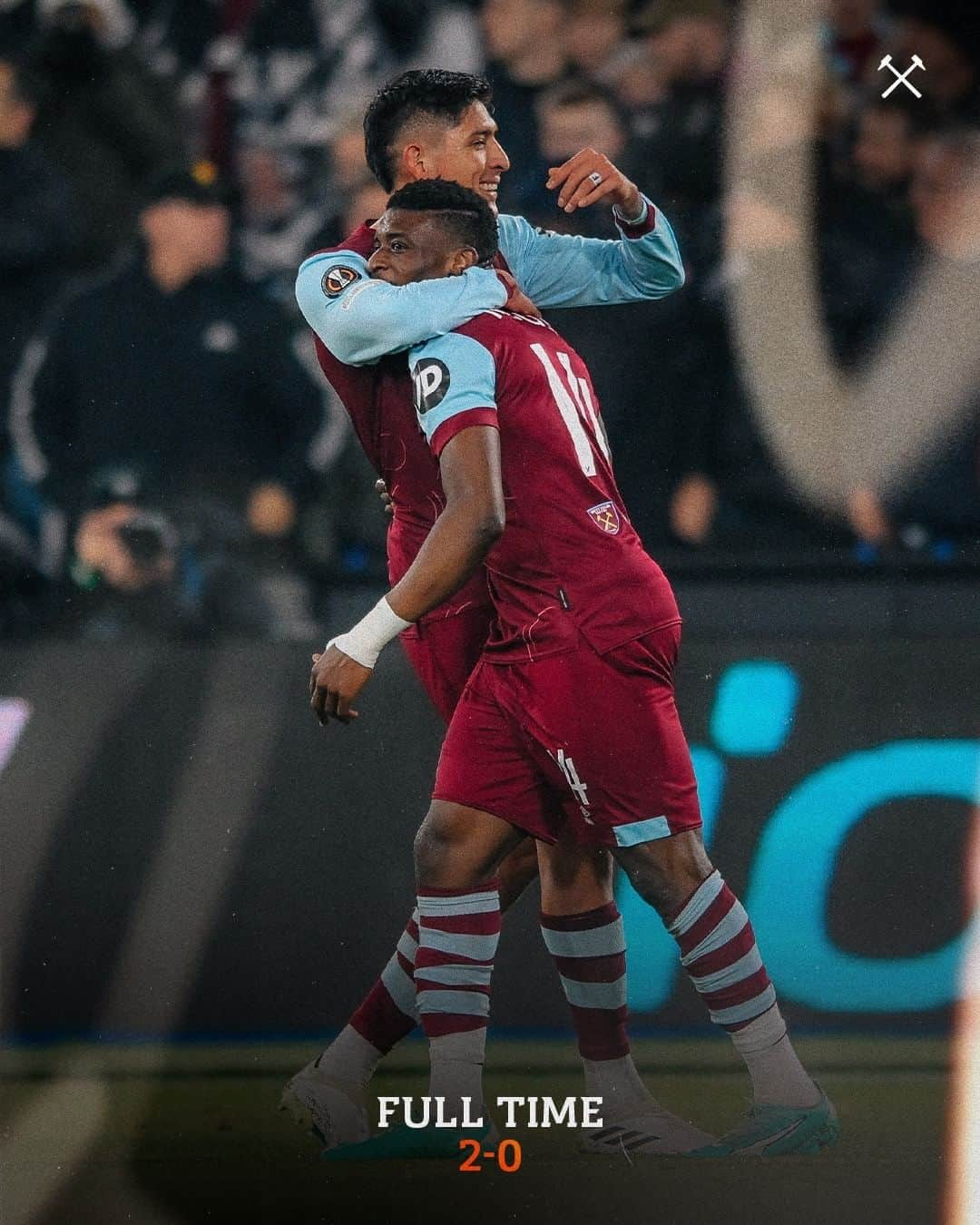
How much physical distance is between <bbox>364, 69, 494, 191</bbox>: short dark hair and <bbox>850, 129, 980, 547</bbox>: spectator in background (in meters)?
0.94

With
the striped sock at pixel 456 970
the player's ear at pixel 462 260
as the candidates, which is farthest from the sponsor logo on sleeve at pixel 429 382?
the striped sock at pixel 456 970

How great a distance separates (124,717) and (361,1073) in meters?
0.89

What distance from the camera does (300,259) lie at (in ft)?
11.8

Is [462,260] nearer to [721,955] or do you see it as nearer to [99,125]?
[99,125]

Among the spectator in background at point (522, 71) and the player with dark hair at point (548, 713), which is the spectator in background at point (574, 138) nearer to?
the spectator in background at point (522, 71)

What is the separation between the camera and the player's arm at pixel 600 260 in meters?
3.27

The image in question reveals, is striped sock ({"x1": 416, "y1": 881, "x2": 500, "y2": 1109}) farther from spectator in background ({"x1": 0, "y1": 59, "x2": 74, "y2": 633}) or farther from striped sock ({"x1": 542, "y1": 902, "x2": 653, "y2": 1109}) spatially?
spectator in background ({"x1": 0, "y1": 59, "x2": 74, "y2": 633})

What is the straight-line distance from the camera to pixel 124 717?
12.0 ft

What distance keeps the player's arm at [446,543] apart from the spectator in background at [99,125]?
109 cm

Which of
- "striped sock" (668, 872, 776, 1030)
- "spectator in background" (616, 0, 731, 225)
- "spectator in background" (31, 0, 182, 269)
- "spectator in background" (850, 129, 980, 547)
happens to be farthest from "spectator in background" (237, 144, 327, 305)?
"striped sock" (668, 872, 776, 1030)

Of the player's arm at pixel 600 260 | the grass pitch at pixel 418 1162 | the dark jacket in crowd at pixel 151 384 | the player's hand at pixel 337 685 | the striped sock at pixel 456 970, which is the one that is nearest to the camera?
the player's hand at pixel 337 685

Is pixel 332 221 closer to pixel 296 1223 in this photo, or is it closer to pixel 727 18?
pixel 727 18

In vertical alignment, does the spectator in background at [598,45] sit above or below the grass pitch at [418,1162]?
above

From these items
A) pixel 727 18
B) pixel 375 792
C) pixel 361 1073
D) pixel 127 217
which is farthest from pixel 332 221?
pixel 361 1073
